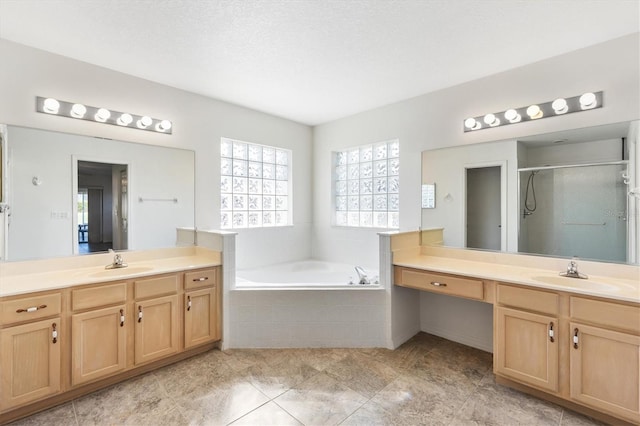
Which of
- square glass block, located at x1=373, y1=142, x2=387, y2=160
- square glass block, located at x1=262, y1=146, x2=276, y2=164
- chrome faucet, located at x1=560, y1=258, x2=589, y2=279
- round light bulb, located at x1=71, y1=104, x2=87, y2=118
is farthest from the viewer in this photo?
square glass block, located at x1=262, y1=146, x2=276, y2=164

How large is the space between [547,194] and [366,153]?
2.14 meters

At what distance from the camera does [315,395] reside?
2016 mm

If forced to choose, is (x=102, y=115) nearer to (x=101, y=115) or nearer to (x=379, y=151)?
(x=101, y=115)

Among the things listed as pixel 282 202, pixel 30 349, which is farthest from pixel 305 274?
pixel 30 349

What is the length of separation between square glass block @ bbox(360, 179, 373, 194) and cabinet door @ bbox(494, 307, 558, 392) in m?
2.23

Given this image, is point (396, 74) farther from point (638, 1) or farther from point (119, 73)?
point (119, 73)

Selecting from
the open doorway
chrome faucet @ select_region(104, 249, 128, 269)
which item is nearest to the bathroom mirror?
the open doorway

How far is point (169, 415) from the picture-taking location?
5.97ft

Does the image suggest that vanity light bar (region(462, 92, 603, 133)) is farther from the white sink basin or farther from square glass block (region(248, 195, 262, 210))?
the white sink basin

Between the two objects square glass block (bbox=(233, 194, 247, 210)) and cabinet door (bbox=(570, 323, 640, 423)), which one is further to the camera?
square glass block (bbox=(233, 194, 247, 210))

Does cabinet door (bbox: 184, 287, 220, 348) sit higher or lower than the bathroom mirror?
lower

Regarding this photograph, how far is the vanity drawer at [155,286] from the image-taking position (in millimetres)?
2223

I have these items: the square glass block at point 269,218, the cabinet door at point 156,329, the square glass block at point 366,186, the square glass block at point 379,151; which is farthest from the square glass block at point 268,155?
the cabinet door at point 156,329

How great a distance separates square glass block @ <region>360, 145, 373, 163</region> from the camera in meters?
3.97
